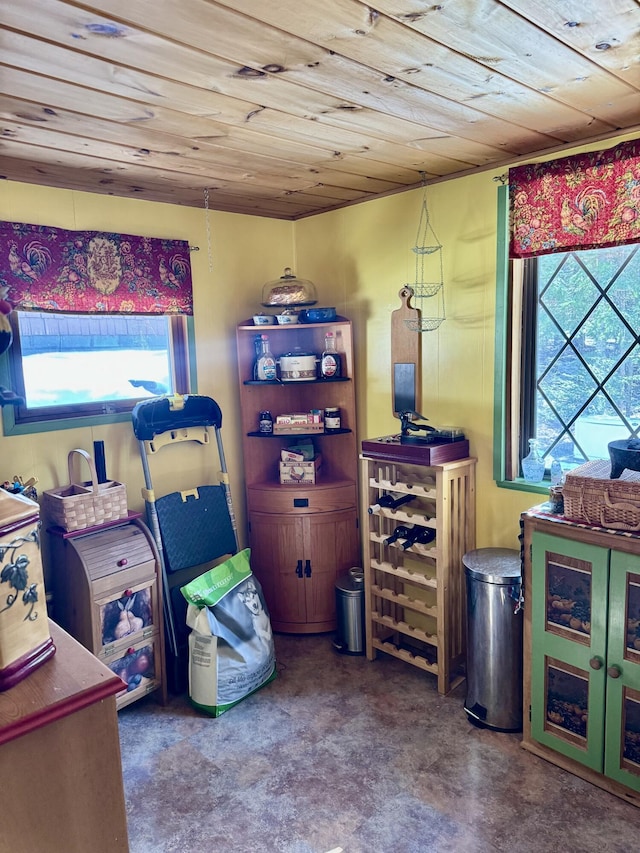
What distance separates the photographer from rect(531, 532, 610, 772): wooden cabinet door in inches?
86.9

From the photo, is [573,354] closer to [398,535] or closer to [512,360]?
[512,360]

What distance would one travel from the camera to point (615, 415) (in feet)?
8.45

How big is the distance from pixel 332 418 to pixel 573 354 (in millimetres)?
1374

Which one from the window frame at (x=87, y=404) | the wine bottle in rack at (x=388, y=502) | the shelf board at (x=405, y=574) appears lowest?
the shelf board at (x=405, y=574)

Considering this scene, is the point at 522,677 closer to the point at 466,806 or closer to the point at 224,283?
the point at 466,806

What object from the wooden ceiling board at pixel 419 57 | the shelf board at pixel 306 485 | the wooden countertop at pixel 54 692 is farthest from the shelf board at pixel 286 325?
the wooden countertop at pixel 54 692

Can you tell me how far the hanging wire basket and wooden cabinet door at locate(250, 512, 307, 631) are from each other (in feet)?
4.09

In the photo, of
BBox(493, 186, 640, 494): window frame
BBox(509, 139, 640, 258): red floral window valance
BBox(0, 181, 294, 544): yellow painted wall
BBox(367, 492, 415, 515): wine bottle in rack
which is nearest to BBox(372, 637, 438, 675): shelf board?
BBox(367, 492, 415, 515): wine bottle in rack

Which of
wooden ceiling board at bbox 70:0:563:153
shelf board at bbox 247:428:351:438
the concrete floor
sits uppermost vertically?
wooden ceiling board at bbox 70:0:563:153

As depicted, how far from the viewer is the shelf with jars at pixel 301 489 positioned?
3414 mm

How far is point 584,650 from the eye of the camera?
225 cm

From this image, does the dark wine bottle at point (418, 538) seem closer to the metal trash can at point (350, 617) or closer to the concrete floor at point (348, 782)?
the metal trash can at point (350, 617)

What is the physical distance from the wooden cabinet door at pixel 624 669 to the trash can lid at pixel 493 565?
44cm

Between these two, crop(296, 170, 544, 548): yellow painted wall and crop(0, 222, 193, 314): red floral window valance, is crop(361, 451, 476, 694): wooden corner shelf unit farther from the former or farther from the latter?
crop(0, 222, 193, 314): red floral window valance
